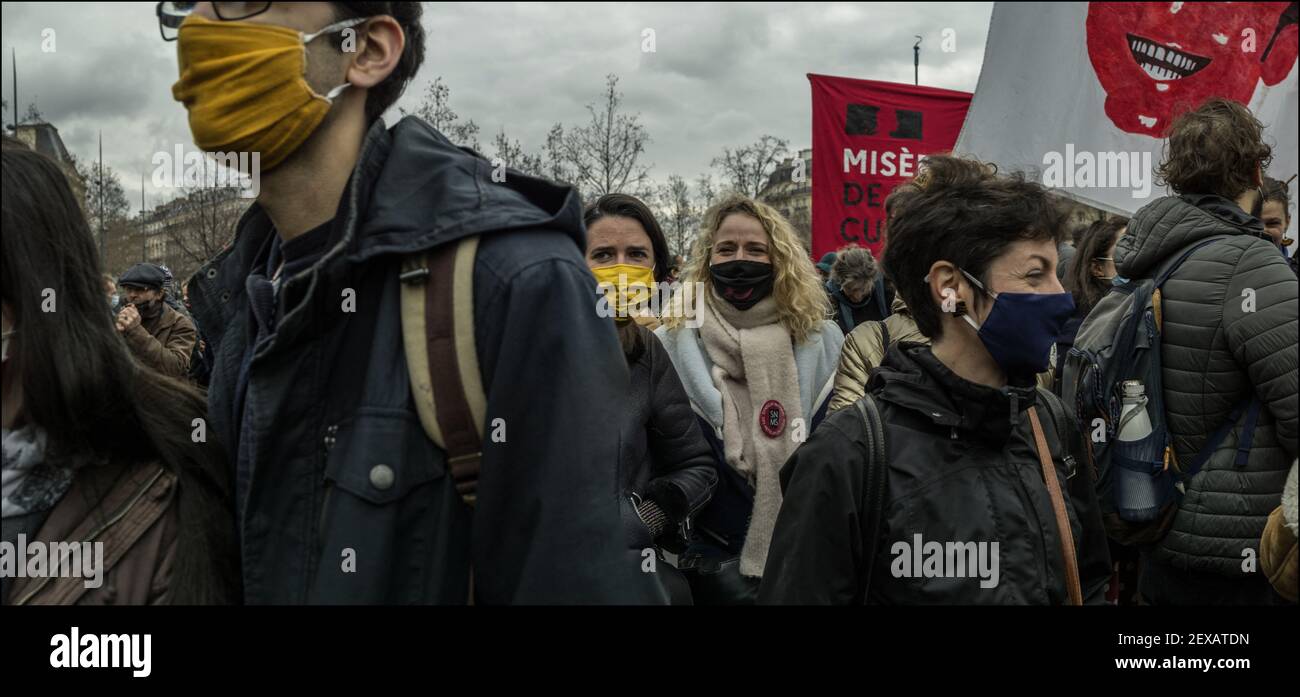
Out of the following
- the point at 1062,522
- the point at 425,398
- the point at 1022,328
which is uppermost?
the point at 1022,328

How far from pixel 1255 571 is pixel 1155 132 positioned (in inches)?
121

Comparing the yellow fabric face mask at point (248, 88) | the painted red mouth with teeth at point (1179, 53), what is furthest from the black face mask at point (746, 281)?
the yellow fabric face mask at point (248, 88)

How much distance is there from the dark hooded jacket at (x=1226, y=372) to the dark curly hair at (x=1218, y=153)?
0.29ft

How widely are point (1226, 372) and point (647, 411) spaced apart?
198cm

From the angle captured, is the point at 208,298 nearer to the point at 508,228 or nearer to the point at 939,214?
the point at 508,228

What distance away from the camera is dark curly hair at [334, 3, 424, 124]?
213cm

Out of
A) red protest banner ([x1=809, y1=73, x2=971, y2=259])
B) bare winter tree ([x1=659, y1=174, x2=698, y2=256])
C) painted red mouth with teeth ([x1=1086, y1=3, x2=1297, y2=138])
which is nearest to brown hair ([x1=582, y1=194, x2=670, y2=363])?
painted red mouth with teeth ([x1=1086, y1=3, x2=1297, y2=138])

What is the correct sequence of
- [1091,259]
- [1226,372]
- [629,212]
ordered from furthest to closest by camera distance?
[1091,259]
[629,212]
[1226,372]

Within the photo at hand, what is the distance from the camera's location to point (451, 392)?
1771 millimetres

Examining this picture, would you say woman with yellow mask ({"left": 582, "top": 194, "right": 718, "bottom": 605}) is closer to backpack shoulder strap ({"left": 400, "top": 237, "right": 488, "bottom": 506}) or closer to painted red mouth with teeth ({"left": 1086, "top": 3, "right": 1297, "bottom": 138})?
backpack shoulder strap ({"left": 400, "top": 237, "right": 488, "bottom": 506})

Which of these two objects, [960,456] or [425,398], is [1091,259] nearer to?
[960,456]

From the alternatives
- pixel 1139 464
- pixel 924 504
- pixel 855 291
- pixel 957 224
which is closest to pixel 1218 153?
pixel 1139 464
